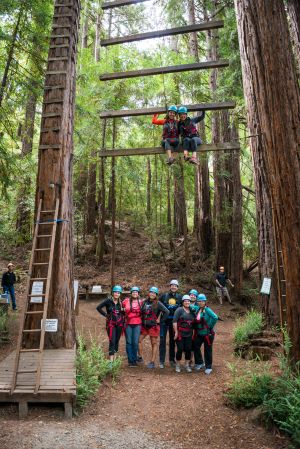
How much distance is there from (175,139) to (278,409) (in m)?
6.24

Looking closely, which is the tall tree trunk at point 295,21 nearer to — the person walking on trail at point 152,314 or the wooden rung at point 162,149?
the wooden rung at point 162,149

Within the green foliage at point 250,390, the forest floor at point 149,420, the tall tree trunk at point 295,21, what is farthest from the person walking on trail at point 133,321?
the tall tree trunk at point 295,21

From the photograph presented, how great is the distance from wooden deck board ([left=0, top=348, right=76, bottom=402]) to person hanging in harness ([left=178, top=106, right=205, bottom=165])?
5.16 m

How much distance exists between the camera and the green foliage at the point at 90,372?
18.9 ft

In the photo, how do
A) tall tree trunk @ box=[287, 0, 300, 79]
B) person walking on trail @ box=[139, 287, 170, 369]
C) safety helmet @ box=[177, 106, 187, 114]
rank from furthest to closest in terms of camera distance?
1. safety helmet @ box=[177, 106, 187, 114]
2. tall tree trunk @ box=[287, 0, 300, 79]
3. person walking on trail @ box=[139, 287, 170, 369]

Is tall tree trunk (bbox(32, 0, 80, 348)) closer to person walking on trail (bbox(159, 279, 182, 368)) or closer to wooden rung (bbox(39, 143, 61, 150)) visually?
wooden rung (bbox(39, 143, 61, 150))

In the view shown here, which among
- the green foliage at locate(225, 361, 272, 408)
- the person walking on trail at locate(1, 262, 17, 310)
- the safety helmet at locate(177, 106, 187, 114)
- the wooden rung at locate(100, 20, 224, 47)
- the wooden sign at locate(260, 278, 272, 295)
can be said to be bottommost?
the green foliage at locate(225, 361, 272, 408)

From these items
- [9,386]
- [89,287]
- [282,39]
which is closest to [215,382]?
[9,386]

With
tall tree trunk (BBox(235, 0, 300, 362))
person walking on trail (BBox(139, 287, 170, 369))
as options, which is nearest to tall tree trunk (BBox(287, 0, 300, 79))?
tall tree trunk (BBox(235, 0, 300, 362))

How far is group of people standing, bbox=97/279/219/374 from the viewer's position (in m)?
7.48

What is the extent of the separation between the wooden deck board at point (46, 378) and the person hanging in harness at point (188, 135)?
203 inches

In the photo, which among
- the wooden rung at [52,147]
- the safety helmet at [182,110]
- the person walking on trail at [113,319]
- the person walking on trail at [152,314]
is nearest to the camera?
the person walking on trail at [113,319]

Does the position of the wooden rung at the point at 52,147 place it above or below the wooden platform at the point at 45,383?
above

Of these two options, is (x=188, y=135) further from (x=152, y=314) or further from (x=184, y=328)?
(x=184, y=328)
